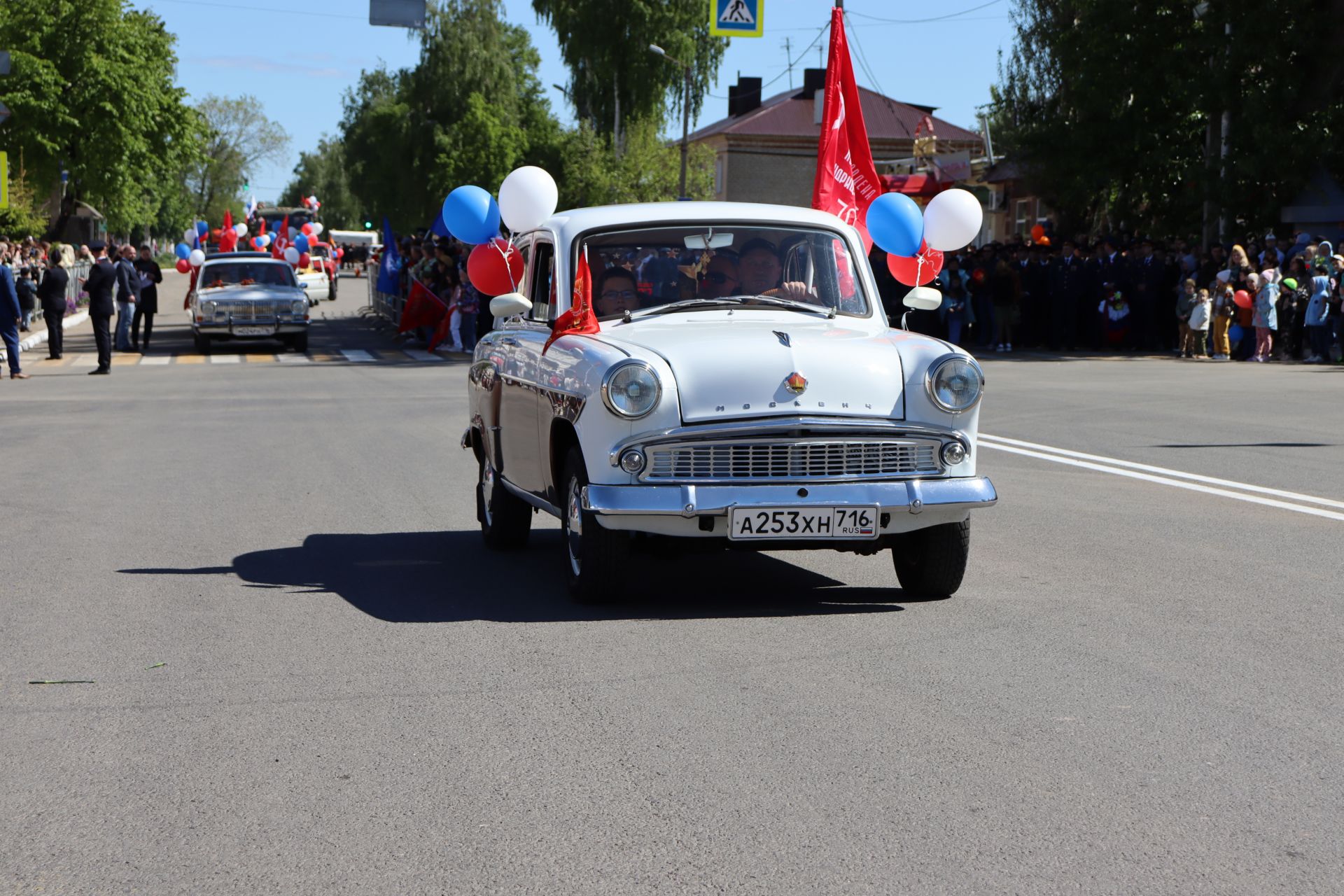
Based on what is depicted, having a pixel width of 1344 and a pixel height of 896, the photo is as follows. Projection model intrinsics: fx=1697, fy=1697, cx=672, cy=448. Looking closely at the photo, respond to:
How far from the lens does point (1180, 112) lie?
34094mm

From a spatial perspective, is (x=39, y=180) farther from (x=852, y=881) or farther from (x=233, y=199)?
(x=233, y=199)

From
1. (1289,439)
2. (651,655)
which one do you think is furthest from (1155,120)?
(651,655)

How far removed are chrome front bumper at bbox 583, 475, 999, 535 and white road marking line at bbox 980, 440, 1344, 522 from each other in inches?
172

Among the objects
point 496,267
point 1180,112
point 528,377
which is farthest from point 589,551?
point 1180,112

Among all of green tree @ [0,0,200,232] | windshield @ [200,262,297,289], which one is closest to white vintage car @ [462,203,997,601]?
windshield @ [200,262,297,289]

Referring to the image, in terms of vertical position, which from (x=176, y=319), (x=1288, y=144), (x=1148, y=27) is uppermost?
(x=1148, y=27)

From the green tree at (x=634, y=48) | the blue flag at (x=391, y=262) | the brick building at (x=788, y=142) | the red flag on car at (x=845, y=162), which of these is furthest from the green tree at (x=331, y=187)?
the red flag on car at (x=845, y=162)

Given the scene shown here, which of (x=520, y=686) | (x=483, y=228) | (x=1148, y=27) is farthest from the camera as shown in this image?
(x=1148, y=27)

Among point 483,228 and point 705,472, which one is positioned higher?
point 483,228

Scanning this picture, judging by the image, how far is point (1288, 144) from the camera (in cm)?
3050

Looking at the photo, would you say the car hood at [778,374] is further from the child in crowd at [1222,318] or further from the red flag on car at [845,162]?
the child in crowd at [1222,318]

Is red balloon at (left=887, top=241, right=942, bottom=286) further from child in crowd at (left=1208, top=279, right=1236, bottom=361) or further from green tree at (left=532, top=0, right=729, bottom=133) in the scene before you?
green tree at (left=532, top=0, right=729, bottom=133)

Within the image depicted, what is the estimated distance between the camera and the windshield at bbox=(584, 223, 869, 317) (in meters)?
8.23

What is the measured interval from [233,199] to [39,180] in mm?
104543
